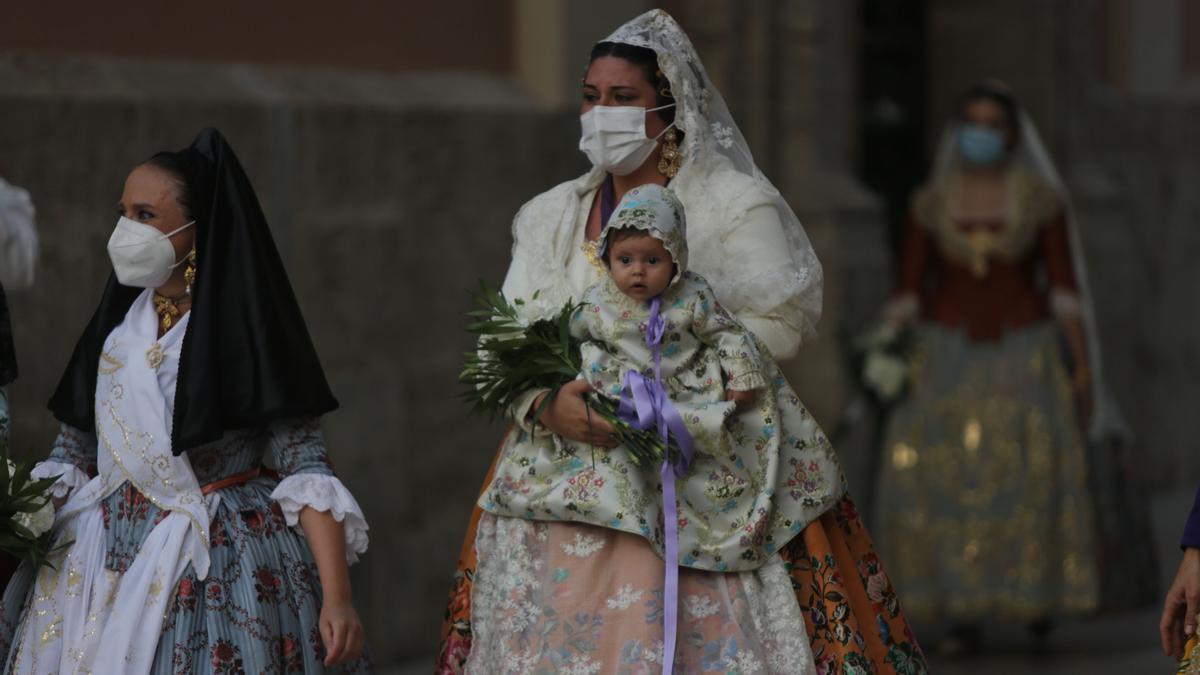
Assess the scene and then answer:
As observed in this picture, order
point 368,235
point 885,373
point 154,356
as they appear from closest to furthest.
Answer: point 154,356, point 368,235, point 885,373

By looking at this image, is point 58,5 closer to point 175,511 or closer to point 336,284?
point 336,284

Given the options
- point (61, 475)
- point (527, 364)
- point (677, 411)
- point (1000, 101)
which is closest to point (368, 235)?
point (1000, 101)

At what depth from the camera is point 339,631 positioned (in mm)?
4480

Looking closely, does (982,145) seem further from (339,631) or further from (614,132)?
(339,631)

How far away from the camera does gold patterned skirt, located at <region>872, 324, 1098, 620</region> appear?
8.77m

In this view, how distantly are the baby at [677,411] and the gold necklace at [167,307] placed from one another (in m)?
0.84

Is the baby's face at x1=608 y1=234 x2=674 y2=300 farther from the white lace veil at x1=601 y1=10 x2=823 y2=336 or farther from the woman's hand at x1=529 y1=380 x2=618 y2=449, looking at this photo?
the white lace veil at x1=601 y1=10 x2=823 y2=336

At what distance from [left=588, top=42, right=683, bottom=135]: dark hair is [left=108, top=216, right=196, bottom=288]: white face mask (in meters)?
1.13

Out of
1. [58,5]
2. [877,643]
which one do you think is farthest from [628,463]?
[58,5]

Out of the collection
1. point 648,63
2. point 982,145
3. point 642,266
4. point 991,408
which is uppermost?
point 648,63

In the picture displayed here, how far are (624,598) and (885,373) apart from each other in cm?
438

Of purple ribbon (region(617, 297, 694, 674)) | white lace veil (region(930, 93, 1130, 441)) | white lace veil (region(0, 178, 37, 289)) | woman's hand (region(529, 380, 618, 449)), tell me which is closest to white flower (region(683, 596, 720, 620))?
purple ribbon (region(617, 297, 694, 674))

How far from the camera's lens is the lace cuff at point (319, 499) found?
4.59 m

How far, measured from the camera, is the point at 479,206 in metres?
8.79
